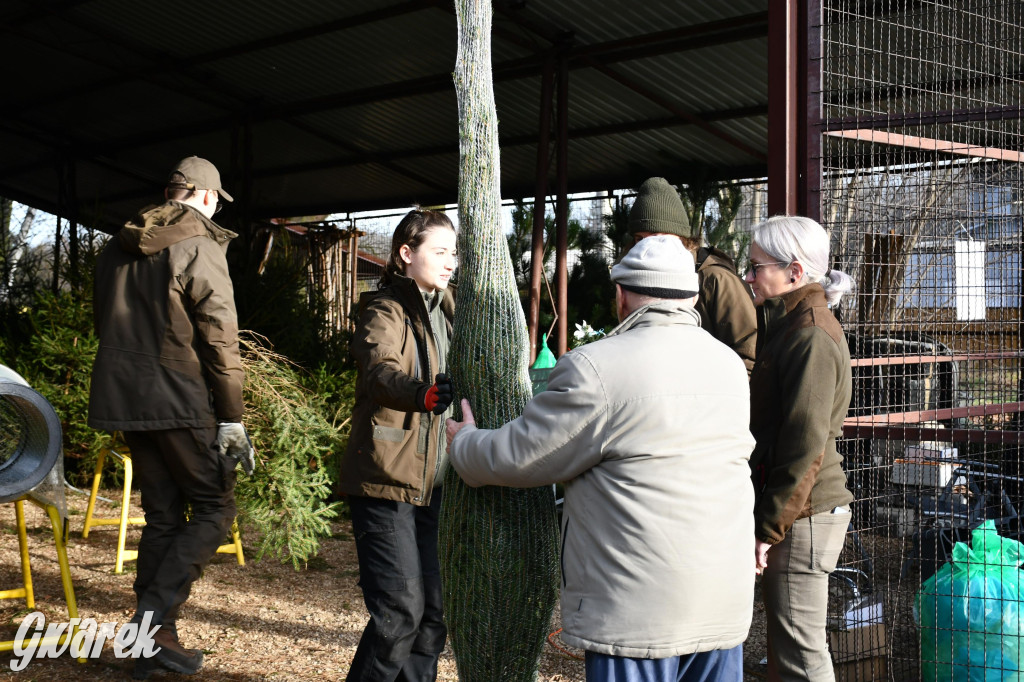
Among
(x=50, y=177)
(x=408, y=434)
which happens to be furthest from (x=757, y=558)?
(x=50, y=177)

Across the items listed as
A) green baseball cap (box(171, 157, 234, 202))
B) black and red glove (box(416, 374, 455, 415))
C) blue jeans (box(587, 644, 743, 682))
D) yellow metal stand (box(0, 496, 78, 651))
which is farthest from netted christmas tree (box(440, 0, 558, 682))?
yellow metal stand (box(0, 496, 78, 651))

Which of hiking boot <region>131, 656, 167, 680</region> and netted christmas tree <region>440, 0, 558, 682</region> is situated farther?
hiking boot <region>131, 656, 167, 680</region>

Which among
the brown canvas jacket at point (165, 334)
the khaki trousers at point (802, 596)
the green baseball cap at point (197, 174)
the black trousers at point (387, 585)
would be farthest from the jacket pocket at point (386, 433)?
the green baseball cap at point (197, 174)

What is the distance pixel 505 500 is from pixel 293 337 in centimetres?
630

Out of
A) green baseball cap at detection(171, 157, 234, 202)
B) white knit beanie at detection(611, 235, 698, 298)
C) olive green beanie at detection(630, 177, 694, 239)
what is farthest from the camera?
green baseball cap at detection(171, 157, 234, 202)

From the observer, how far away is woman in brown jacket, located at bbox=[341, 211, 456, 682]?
2592 millimetres

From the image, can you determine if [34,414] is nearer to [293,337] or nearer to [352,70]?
[293,337]

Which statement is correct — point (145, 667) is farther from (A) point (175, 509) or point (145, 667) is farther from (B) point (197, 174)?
(B) point (197, 174)

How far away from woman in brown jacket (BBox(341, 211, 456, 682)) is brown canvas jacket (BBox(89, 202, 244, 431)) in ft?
2.66

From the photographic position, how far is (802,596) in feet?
8.15

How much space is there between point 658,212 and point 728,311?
0.55 metres

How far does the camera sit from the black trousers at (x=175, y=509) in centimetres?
326

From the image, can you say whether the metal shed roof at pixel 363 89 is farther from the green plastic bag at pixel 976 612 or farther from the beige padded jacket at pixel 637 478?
the beige padded jacket at pixel 637 478

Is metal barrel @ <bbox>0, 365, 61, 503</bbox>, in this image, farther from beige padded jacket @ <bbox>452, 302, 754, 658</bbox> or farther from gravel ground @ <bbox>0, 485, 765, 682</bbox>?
beige padded jacket @ <bbox>452, 302, 754, 658</bbox>
